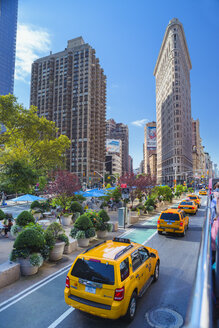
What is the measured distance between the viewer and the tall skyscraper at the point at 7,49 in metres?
179

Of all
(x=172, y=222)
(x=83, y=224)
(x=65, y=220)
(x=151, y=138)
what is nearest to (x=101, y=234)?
(x=83, y=224)

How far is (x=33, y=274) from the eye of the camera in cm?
776

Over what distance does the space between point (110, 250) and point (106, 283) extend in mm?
1172

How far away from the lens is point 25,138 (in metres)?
31.7

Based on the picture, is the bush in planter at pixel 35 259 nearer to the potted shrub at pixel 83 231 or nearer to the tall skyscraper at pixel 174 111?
the potted shrub at pixel 83 231

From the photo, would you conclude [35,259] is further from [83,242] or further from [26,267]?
[83,242]

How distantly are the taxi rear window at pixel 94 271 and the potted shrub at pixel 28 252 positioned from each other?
10.2ft

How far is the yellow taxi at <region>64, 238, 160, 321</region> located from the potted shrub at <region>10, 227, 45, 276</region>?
117 inches

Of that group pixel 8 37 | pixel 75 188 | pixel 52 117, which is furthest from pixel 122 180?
pixel 8 37

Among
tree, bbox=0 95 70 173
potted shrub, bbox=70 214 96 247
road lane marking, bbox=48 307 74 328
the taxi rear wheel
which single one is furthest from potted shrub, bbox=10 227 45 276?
tree, bbox=0 95 70 173

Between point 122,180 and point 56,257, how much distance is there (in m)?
16.0

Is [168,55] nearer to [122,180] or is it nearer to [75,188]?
[122,180]

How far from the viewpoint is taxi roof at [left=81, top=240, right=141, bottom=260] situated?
17.7ft

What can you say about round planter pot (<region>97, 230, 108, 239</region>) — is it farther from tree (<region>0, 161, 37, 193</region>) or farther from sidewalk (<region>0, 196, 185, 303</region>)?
tree (<region>0, 161, 37, 193</region>)
